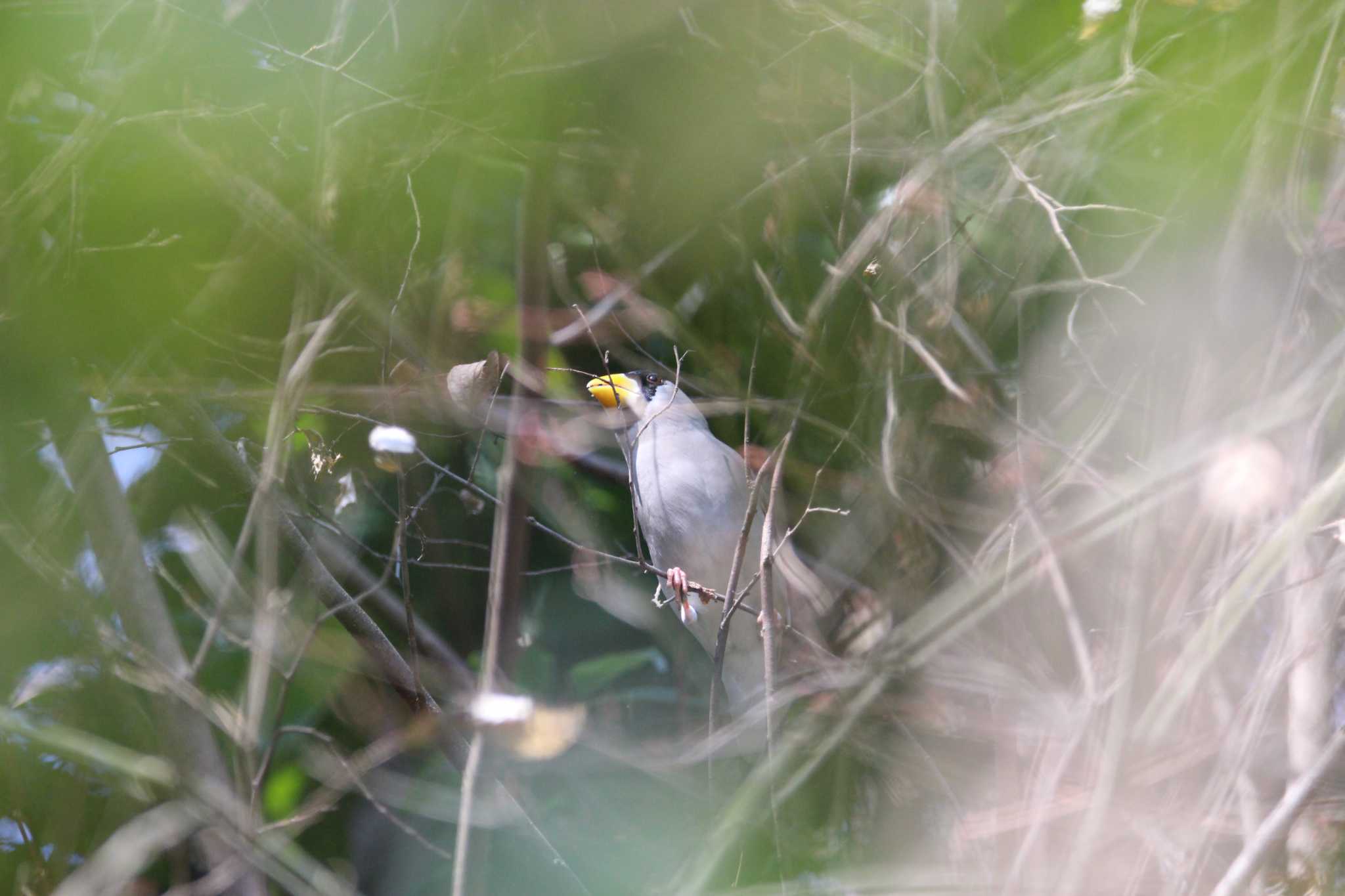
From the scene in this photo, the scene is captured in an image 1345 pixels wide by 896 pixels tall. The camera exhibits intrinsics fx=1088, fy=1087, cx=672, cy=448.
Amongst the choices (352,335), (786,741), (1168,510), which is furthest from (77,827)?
(1168,510)

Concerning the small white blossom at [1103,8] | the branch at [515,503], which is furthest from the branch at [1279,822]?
the small white blossom at [1103,8]

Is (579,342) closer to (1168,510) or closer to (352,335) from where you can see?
(352,335)

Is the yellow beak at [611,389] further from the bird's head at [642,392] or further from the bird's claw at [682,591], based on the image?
the bird's claw at [682,591]

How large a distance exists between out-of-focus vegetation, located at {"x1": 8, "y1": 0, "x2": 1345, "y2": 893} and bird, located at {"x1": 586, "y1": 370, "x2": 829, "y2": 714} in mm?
102

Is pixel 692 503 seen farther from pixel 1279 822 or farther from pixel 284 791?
pixel 1279 822

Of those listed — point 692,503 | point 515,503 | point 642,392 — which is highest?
point 515,503

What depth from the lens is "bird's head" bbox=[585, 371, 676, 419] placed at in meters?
2.94

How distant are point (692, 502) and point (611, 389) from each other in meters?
0.38

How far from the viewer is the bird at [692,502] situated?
287cm

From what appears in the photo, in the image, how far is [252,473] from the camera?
2104mm

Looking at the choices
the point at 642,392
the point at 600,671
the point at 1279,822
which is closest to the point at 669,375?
the point at 642,392

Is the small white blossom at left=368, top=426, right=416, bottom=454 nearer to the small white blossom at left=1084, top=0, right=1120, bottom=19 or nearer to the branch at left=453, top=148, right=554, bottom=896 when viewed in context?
the branch at left=453, top=148, right=554, bottom=896

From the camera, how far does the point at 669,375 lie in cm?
293

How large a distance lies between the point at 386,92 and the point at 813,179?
3.38ft
